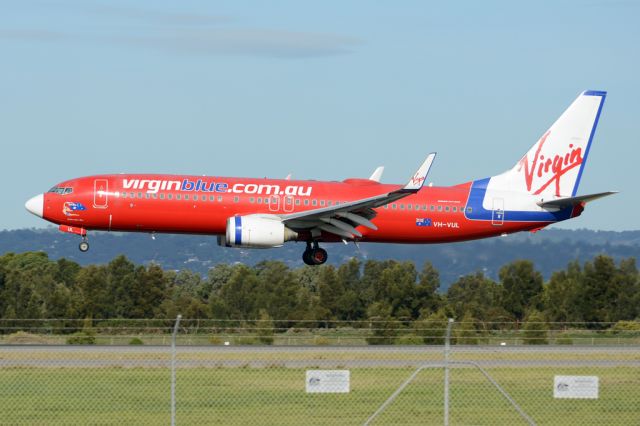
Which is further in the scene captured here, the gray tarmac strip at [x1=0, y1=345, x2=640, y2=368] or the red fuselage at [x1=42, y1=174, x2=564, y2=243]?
the red fuselage at [x1=42, y1=174, x2=564, y2=243]

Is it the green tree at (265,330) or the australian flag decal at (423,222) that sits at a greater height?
the australian flag decal at (423,222)

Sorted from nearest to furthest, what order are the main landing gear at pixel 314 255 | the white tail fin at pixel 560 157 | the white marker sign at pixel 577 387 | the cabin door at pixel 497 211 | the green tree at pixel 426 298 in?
the white marker sign at pixel 577 387, the main landing gear at pixel 314 255, the cabin door at pixel 497 211, the white tail fin at pixel 560 157, the green tree at pixel 426 298

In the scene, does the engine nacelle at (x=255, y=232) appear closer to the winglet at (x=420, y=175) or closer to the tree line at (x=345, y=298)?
the winglet at (x=420, y=175)

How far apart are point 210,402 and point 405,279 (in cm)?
4979

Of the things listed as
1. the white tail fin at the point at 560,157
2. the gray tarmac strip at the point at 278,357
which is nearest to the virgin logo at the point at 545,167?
the white tail fin at the point at 560,157

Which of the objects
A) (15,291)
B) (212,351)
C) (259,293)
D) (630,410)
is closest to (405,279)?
(259,293)

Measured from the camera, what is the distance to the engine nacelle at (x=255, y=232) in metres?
41.6

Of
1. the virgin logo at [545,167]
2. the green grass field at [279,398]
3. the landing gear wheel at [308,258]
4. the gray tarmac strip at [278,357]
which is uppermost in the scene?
the virgin logo at [545,167]

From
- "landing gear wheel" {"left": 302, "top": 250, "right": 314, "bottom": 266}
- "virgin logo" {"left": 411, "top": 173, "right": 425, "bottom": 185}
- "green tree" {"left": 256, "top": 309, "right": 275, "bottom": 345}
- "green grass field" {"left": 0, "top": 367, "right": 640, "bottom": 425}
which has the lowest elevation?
"green grass field" {"left": 0, "top": 367, "right": 640, "bottom": 425}

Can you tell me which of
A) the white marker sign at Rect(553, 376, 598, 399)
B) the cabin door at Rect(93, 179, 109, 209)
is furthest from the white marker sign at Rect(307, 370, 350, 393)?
the cabin door at Rect(93, 179, 109, 209)

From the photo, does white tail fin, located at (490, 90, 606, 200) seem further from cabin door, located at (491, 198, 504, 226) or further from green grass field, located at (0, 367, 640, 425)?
green grass field, located at (0, 367, 640, 425)

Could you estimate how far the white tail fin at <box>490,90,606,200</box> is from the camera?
47481 millimetres

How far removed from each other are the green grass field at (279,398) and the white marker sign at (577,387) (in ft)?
10.9

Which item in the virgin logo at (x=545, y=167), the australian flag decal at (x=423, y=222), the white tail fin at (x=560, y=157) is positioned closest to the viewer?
the australian flag decal at (x=423, y=222)
